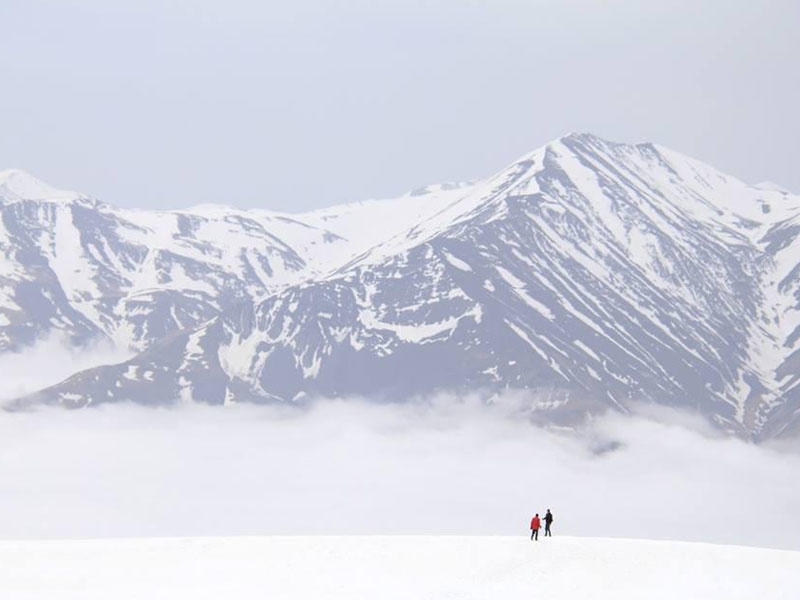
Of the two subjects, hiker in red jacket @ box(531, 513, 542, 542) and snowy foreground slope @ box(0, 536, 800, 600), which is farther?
hiker in red jacket @ box(531, 513, 542, 542)

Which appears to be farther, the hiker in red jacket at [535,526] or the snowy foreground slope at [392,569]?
the hiker in red jacket at [535,526]

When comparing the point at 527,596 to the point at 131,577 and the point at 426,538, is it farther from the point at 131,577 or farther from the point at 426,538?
the point at 131,577

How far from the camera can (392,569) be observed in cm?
7362

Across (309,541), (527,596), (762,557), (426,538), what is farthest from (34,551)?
(762,557)

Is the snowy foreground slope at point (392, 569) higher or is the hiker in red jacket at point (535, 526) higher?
the hiker in red jacket at point (535, 526)

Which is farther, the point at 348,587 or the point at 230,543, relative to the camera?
the point at 230,543

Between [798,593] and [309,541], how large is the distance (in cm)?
2849

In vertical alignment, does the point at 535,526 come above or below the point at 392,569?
above

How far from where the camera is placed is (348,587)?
69.9 metres

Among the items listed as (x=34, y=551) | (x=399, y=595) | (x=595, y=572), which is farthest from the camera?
(x=34, y=551)

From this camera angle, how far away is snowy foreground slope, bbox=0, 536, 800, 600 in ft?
227

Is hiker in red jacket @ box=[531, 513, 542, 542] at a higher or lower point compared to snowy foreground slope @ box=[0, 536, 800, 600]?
higher

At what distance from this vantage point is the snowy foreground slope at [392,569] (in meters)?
69.2

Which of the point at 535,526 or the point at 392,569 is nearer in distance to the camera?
the point at 392,569
